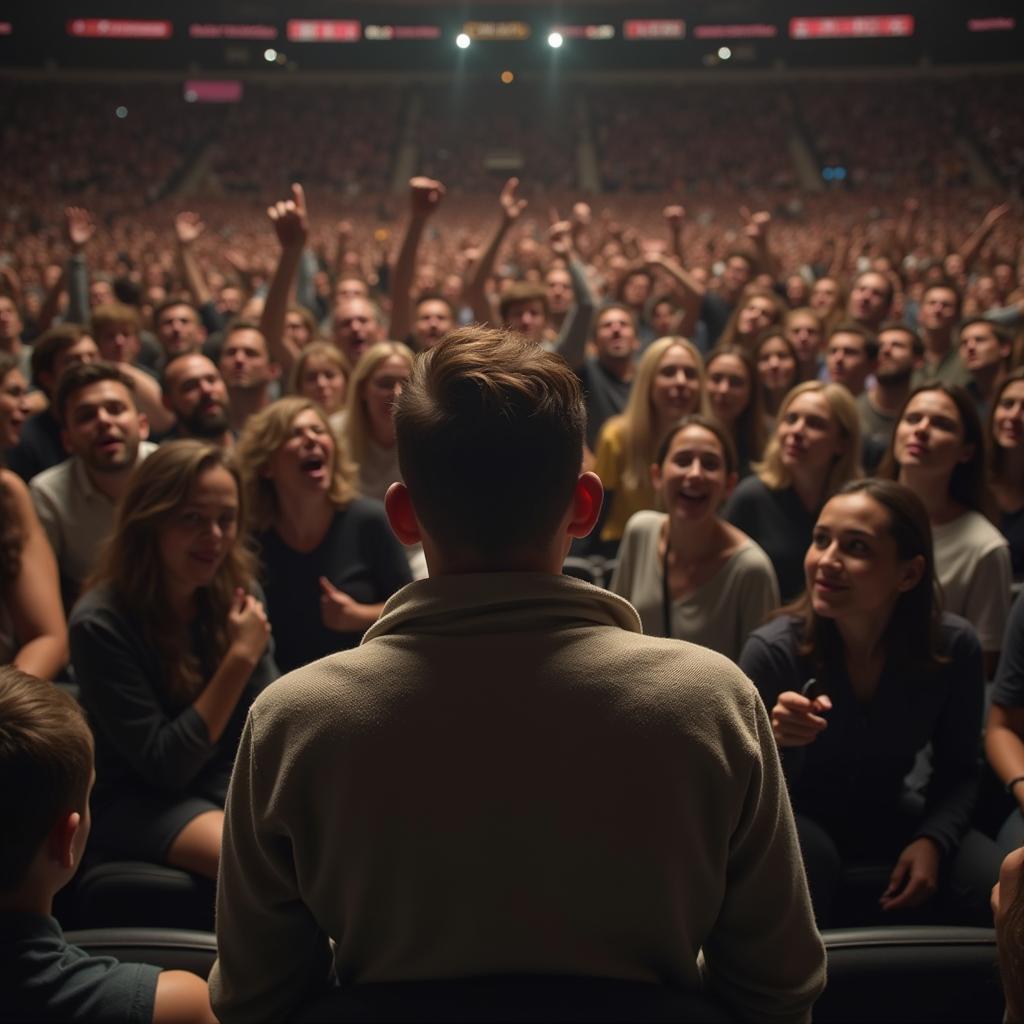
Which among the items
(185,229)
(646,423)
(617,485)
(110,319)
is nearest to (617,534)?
(617,485)

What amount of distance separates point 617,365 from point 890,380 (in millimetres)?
1286

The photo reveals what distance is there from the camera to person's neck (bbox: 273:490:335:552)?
3041 millimetres

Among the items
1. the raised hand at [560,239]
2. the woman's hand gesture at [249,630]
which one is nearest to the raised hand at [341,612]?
the woman's hand gesture at [249,630]

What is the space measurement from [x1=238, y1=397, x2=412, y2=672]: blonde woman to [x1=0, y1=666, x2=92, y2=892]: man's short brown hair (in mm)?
1507

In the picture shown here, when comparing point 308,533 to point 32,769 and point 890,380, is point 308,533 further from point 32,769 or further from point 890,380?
point 890,380

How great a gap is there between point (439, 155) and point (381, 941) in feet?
89.9

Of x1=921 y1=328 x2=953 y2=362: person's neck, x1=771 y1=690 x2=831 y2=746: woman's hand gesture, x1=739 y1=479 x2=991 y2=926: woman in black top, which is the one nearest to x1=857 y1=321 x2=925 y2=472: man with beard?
x1=921 y1=328 x2=953 y2=362: person's neck

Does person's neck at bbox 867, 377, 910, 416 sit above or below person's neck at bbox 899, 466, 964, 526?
above

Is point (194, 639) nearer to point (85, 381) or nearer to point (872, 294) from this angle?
point (85, 381)

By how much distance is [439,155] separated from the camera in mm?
26406

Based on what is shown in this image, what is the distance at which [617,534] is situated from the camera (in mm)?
3951

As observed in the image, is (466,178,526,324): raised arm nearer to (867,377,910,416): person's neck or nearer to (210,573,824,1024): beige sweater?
(867,377,910,416): person's neck

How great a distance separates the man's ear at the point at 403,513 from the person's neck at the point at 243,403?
353 cm

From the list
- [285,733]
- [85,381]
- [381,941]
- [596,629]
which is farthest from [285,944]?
[85,381]
